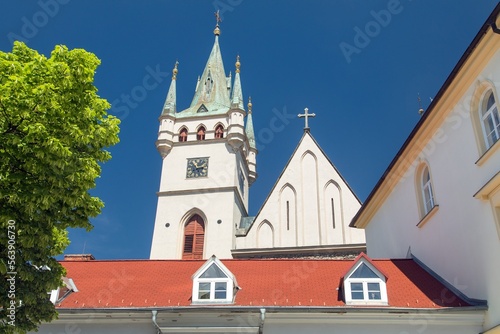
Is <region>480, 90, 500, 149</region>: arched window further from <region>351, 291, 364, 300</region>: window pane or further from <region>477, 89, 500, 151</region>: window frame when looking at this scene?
<region>351, 291, 364, 300</region>: window pane

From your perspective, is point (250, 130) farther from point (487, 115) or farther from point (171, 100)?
point (487, 115)

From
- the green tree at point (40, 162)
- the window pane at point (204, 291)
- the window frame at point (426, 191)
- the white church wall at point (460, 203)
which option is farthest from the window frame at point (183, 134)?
the green tree at point (40, 162)

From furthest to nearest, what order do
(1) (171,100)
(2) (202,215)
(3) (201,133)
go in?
(1) (171,100) < (3) (201,133) < (2) (202,215)

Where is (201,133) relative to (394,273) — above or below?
above

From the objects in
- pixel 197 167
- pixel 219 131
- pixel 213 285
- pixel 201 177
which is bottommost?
pixel 213 285

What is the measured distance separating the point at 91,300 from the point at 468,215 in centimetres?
1093

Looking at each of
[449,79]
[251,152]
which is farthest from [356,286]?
[251,152]

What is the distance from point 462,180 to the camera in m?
13.2

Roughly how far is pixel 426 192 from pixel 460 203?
9.53ft

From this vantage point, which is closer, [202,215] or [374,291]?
[374,291]

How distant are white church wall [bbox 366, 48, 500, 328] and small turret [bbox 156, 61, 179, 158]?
81.6 ft

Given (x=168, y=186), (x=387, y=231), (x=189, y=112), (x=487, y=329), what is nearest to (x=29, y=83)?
(x=487, y=329)

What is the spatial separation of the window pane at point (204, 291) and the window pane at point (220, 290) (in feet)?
0.79

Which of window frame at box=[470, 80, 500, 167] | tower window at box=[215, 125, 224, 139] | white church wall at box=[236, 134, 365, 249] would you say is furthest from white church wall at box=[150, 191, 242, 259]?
window frame at box=[470, 80, 500, 167]
